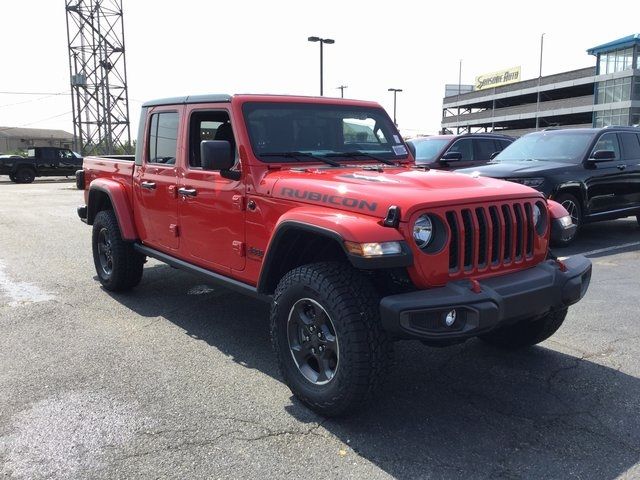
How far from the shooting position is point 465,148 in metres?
11.7

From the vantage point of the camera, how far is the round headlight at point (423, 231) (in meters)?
3.06

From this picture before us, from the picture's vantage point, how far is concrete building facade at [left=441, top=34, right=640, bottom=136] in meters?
49.5

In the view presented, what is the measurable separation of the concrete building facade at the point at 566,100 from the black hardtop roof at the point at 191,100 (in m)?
44.5

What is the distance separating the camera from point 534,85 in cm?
6675

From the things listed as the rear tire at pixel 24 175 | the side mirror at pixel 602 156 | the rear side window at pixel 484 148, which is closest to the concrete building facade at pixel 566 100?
the rear tire at pixel 24 175

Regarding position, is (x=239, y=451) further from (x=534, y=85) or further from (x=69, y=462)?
(x=534, y=85)

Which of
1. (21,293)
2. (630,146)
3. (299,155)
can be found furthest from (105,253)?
(630,146)

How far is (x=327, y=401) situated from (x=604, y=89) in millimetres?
59284

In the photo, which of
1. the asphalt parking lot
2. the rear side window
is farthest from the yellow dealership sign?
the asphalt parking lot

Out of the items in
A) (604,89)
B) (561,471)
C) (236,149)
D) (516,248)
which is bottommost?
(561,471)

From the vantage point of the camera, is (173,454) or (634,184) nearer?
(173,454)

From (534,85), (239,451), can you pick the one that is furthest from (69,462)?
(534,85)

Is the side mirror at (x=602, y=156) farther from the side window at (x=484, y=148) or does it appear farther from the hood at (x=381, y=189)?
the hood at (x=381, y=189)

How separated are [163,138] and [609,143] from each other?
7.38 m
